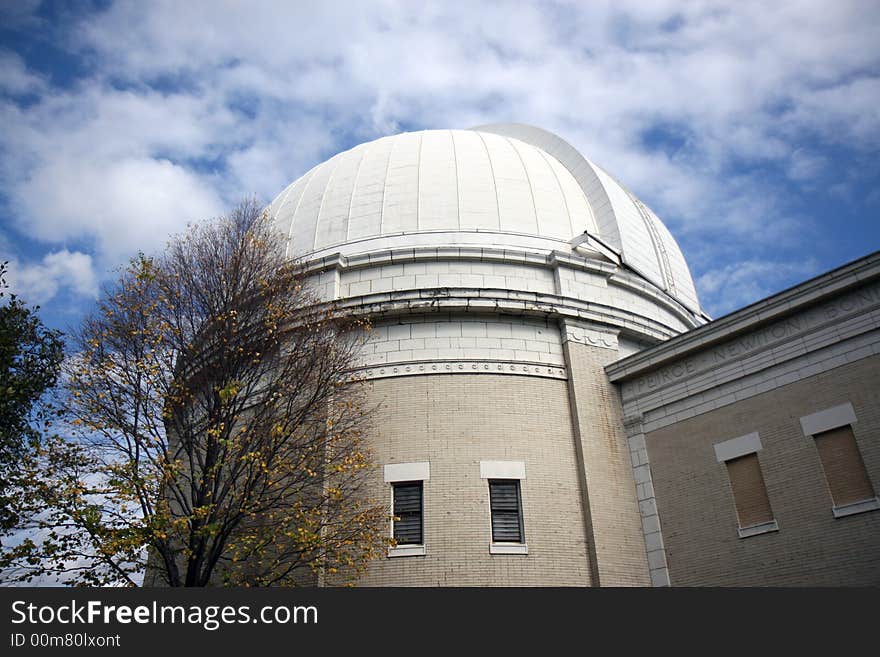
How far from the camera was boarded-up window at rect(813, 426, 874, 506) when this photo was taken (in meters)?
13.8

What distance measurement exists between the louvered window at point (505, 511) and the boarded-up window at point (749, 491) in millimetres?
4679

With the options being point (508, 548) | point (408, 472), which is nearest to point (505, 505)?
point (508, 548)

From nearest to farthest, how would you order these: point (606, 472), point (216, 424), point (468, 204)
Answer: point (216, 424)
point (606, 472)
point (468, 204)

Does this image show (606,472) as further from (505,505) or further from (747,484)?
(747,484)

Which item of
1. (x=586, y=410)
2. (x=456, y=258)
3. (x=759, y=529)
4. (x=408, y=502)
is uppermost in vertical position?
(x=456, y=258)

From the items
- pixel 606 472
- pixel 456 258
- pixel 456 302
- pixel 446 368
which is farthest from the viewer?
pixel 456 258

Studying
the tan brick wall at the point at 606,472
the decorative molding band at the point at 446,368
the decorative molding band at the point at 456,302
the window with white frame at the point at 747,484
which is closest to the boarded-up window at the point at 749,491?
the window with white frame at the point at 747,484

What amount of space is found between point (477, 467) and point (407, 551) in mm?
2448

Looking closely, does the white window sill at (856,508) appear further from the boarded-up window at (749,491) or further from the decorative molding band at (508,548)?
the decorative molding band at (508,548)

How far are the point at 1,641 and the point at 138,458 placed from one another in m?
4.56

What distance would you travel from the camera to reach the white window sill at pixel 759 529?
14.7m

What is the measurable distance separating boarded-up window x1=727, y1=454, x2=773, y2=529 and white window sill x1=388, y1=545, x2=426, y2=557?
681 cm

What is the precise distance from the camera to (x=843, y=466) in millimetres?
14164

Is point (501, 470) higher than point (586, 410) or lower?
lower
